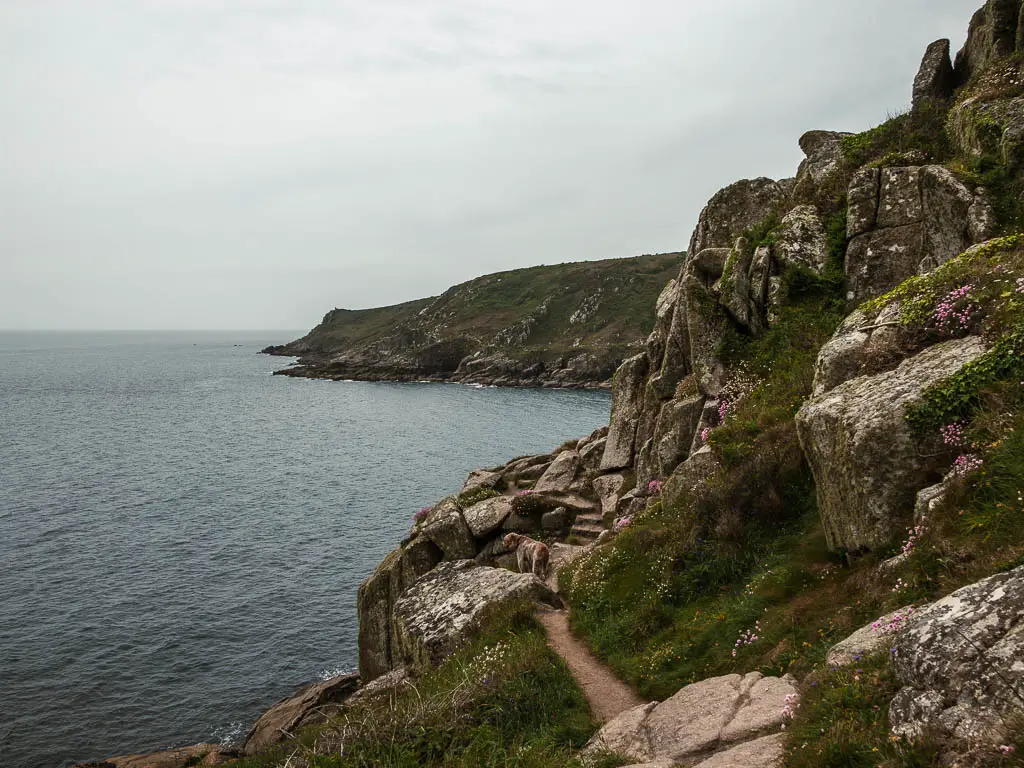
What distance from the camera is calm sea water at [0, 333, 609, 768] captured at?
97.6ft

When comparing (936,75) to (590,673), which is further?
(936,75)

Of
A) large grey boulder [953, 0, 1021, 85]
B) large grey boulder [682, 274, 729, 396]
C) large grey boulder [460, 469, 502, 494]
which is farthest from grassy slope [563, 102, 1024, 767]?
large grey boulder [460, 469, 502, 494]

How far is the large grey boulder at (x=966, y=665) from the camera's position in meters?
5.89

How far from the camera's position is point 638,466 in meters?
28.8

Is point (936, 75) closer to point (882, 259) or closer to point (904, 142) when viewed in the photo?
point (904, 142)

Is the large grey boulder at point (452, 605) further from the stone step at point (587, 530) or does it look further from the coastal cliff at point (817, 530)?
the stone step at point (587, 530)

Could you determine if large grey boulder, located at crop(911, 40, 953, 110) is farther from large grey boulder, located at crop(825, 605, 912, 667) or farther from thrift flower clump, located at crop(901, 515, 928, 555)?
large grey boulder, located at crop(825, 605, 912, 667)

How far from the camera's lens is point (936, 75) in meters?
26.3

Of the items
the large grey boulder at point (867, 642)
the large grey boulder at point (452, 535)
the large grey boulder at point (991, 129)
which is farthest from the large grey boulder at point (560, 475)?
the large grey boulder at point (867, 642)

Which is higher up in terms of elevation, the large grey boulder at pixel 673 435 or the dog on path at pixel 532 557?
the large grey boulder at pixel 673 435

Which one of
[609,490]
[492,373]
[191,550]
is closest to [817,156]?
[609,490]

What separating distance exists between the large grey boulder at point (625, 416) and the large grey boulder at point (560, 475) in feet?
7.89

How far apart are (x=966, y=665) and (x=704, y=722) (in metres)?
4.48

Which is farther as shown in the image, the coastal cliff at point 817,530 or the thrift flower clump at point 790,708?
the thrift flower clump at point 790,708
